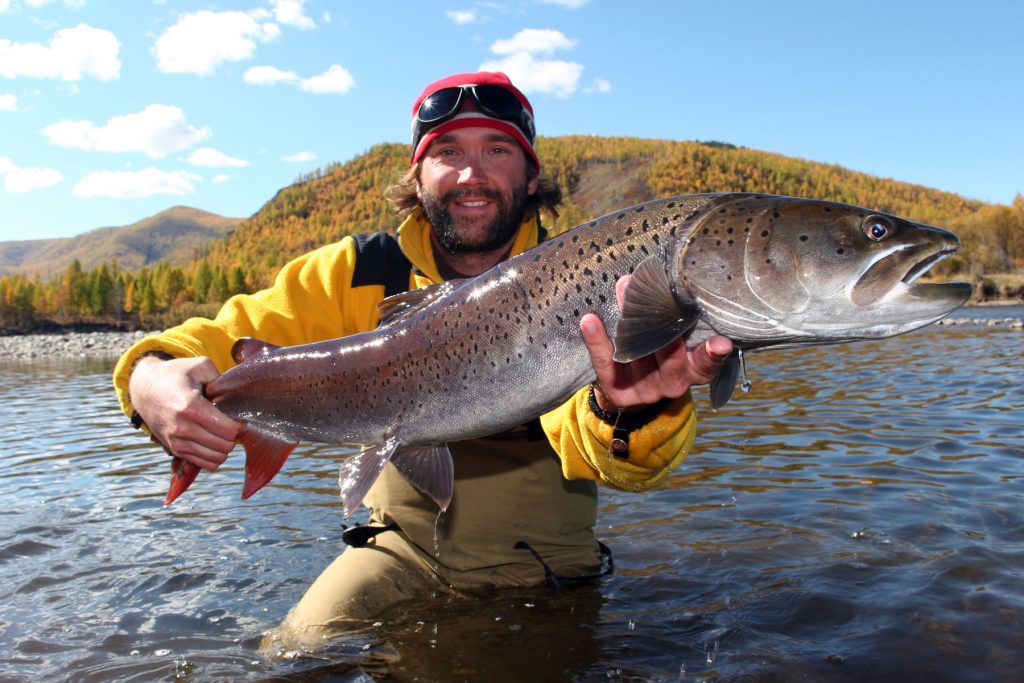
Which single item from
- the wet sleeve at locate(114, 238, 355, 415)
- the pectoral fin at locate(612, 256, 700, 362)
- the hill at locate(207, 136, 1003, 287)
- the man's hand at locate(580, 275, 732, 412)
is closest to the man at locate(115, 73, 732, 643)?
the wet sleeve at locate(114, 238, 355, 415)

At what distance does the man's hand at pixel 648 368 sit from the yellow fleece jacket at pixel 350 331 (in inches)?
12.7

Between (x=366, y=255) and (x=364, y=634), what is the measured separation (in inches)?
86.0

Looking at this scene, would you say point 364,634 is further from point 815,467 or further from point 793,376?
point 793,376

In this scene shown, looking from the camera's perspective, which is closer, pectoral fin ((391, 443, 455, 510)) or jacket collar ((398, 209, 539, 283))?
pectoral fin ((391, 443, 455, 510))

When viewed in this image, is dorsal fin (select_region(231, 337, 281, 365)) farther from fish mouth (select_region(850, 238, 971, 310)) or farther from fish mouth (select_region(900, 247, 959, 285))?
fish mouth (select_region(900, 247, 959, 285))

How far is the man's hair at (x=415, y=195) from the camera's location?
490cm

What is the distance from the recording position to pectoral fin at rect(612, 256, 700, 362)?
8.03 feet

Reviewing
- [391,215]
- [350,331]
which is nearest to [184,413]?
[350,331]

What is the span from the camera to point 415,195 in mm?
5027

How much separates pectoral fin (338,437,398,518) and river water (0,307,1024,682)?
1090 mm

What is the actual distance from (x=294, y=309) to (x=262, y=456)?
1150mm

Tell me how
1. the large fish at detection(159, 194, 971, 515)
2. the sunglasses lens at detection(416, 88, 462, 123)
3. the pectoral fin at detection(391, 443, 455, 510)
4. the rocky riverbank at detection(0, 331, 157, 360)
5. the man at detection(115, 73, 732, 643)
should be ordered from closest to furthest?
the large fish at detection(159, 194, 971, 515) < the pectoral fin at detection(391, 443, 455, 510) < the man at detection(115, 73, 732, 643) < the sunglasses lens at detection(416, 88, 462, 123) < the rocky riverbank at detection(0, 331, 157, 360)

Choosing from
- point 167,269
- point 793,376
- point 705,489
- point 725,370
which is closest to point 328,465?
point 705,489

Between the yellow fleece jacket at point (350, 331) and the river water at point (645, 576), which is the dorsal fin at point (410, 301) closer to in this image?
the yellow fleece jacket at point (350, 331)
